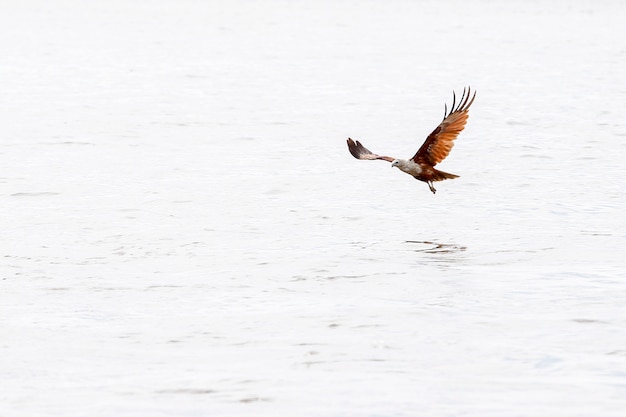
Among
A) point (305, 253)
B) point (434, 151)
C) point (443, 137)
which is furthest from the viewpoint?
point (434, 151)

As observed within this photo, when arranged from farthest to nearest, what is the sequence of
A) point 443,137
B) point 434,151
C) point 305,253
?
point 434,151, point 443,137, point 305,253

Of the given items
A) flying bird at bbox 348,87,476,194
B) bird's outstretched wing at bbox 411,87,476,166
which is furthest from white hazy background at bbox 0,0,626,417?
Result: bird's outstretched wing at bbox 411,87,476,166

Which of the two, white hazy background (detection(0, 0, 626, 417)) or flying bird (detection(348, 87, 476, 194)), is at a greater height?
flying bird (detection(348, 87, 476, 194))

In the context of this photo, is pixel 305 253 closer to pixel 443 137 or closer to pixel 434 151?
pixel 434 151

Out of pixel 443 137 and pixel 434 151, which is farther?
pixel 434 151

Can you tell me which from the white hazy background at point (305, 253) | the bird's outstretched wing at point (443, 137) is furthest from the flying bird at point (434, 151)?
the white hazy background at point (305, 253)

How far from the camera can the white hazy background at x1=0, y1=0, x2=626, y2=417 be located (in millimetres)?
9336

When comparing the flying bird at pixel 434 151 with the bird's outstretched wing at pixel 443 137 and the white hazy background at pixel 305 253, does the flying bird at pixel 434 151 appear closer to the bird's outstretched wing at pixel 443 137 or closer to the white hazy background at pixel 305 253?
the bird's outstretched wing at pixel 443 137

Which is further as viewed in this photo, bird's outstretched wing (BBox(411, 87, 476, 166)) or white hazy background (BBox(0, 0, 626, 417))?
bird's outstretched wing (BBox(411, 87, 476, 166))

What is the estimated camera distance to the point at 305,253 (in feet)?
44.5

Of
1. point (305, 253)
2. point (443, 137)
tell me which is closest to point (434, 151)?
point (443, 137)

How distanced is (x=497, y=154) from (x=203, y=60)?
69.8ft

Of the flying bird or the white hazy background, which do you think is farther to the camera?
the flying bird

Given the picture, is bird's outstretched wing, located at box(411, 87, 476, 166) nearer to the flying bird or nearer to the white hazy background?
the flying bird
